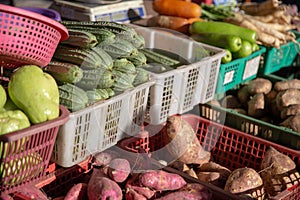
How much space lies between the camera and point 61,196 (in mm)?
2248

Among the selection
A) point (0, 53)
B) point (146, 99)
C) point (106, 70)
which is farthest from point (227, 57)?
point (0, 53)

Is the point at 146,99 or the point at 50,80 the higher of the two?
the point at 50,80

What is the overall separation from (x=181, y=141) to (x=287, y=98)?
0.90 metres

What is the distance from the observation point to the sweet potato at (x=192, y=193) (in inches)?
85.1

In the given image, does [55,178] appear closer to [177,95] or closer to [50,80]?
[50,80]

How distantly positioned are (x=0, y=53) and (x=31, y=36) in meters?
0.14

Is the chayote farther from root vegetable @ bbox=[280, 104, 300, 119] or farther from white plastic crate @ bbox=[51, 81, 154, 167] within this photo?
root vegetable @ bbox=[280, 104, 300, 119]

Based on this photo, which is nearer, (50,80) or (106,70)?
(50,80)

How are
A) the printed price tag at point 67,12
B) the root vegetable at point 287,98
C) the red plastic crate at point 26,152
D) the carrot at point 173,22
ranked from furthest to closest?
the printed price tag at point 67,12
the carrot at point 173,22
the root vegetable at point 287,98
the red plastic crate at point 26,152

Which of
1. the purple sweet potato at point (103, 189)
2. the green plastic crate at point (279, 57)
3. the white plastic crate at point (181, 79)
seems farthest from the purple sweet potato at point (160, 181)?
the green plastic crate at point (279, 57)

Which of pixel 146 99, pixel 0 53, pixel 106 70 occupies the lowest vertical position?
pixel 146 99

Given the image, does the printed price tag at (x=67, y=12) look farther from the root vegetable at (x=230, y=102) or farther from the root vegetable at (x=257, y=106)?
the root vegetable at (x=257, y=106)

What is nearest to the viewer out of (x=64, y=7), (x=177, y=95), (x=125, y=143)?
(x=125, y=143)

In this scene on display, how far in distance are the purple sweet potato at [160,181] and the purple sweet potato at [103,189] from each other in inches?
5.0
